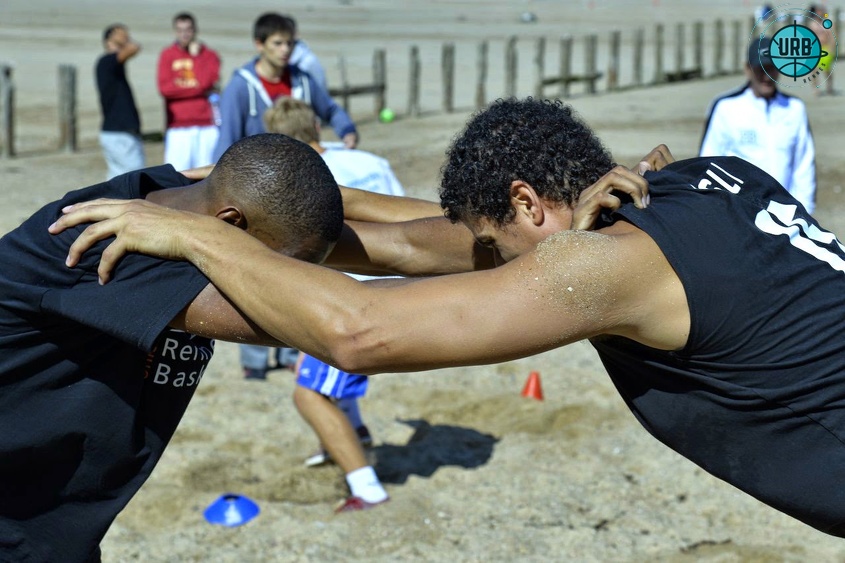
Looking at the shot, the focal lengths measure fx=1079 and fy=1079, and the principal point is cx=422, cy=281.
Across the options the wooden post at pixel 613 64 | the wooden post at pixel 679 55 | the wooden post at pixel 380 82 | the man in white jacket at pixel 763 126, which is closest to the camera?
the man in white jacket at pixel 763 126

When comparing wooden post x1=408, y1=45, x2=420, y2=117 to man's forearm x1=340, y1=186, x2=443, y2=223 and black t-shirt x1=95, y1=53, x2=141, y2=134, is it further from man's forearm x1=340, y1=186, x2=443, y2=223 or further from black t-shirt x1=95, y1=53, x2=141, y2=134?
man's forearm x1=340, y1=186, x2=443, y2=223

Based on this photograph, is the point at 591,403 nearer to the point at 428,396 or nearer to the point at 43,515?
the point at 428,396

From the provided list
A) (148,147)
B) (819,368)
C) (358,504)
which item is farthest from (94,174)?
(819,368)

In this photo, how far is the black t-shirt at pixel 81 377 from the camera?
2430 mm

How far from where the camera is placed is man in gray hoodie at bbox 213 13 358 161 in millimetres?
7379

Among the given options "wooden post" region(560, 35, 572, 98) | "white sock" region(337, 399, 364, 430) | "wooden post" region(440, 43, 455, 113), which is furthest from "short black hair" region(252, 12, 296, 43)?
"wooden post" region(560, 35, 572, 98)

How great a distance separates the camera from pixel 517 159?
2.60 m

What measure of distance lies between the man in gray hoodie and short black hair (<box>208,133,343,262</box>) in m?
4.70

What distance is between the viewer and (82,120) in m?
18.7

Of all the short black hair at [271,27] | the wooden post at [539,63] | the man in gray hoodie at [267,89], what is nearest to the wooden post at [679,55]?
the wooden post at [539,63]

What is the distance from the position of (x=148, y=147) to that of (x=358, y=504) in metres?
11.7

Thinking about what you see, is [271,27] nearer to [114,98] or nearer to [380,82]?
[114,98]

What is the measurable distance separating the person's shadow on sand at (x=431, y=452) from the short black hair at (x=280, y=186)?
3.14 m

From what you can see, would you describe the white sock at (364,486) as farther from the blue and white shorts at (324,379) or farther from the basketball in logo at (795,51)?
the basketball in logo at (795,51)
